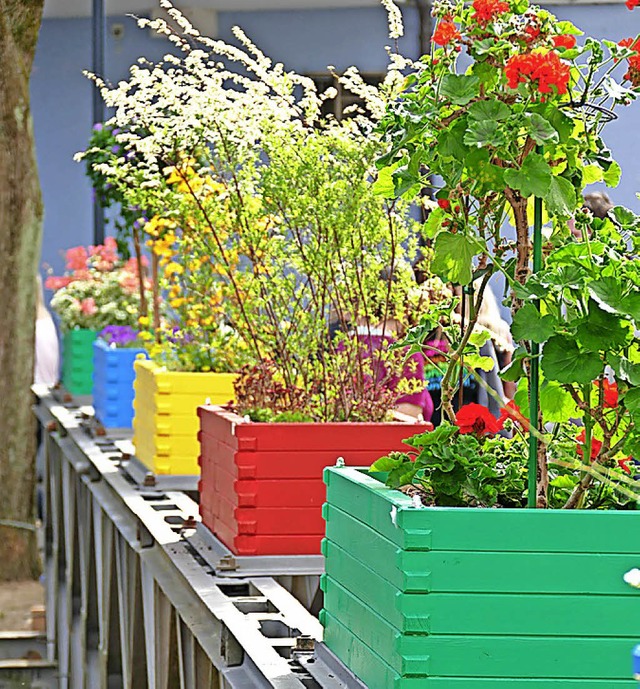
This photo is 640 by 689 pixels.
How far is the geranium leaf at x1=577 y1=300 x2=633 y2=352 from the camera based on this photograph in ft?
6.63

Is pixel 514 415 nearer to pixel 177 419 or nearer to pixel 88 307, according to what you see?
pixel 177 419

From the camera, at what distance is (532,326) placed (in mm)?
2059

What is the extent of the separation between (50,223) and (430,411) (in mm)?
10717

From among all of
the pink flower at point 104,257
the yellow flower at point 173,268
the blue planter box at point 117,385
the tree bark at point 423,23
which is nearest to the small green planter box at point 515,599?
the yellow flower at point 173,268

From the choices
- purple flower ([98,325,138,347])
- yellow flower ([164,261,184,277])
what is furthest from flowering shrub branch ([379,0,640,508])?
purple flower ([98,325,138,347])

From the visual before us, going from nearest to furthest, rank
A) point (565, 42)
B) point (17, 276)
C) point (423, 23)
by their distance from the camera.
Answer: point (565, 42)
point (423, 23)
point (17, 276)

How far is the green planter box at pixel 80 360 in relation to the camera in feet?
25.8

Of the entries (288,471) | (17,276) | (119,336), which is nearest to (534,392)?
(288,471)

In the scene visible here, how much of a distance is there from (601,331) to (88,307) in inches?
238

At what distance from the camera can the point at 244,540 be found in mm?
3426

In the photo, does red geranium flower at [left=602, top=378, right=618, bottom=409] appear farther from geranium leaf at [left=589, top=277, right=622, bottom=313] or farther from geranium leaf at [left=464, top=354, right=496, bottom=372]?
geranium leaf at [left=464, top=354, right=496, bottom=372]

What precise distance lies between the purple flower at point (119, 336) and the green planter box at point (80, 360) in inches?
14.9

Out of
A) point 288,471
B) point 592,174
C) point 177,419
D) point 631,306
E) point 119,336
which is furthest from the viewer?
point 119,336

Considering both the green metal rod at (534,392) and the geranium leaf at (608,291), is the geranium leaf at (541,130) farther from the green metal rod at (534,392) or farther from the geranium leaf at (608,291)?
the geranium leaf at (608,291)
